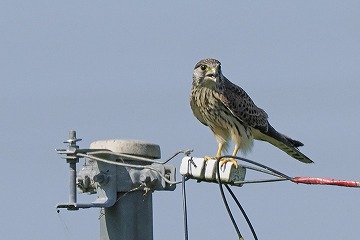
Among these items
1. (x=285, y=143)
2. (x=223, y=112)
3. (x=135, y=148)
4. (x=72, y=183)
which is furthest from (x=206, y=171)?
(x=285, y=143)

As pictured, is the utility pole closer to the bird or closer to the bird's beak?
the bird

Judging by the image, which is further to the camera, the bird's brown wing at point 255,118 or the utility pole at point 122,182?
the bird's brown wing at point 255,118

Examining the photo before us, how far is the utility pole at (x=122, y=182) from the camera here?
551 centimetres

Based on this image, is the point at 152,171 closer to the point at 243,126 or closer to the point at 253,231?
the point at 253,231

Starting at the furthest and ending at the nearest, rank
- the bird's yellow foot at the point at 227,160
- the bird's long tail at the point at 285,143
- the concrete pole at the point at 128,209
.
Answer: the bird's long tail at the point at 285,143 < the bird's yellow foot at the point at 227,160 < the concrete pole at the point at 128,209

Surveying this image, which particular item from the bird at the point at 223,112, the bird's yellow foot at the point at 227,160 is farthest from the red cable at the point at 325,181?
the bird at the point at 223,112

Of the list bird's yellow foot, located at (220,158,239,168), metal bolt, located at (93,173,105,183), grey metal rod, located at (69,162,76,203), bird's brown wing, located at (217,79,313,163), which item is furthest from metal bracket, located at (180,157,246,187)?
bird's brown wing, located at (217,79,313,163)

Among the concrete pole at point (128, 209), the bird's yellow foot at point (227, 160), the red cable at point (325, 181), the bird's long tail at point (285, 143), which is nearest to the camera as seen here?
the red cable at point (325, 181)

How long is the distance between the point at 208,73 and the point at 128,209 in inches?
139

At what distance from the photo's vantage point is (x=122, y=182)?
5652mm

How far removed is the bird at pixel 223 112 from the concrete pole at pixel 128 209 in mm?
3087

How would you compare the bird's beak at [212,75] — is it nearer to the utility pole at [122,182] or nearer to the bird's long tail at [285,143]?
the bird's long tail at [285,143]

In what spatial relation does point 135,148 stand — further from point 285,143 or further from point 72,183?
point 285,143

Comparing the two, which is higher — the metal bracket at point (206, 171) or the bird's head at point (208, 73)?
the bird's head at point (208, 73)
